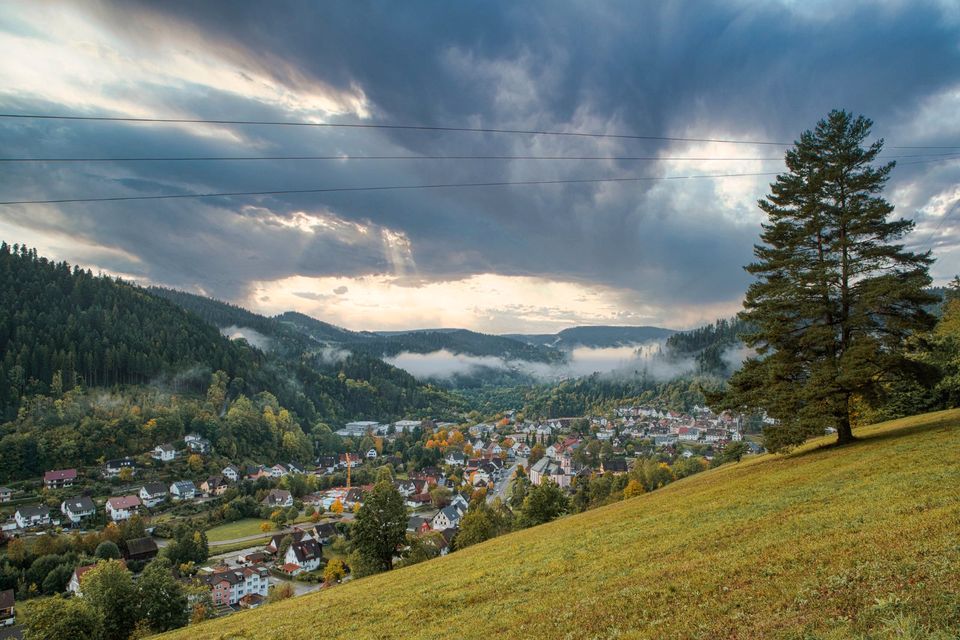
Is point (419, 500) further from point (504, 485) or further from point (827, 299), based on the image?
point (827, 299)

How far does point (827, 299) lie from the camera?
65.6 ft

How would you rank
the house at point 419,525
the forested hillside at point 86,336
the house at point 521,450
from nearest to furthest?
the house at point 419,525
the forested hillside at point 86,336
the house at point 521,450

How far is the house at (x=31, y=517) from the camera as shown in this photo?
185ft

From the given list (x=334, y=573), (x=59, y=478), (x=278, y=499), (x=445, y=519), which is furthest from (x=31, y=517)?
(x=445, y=519)

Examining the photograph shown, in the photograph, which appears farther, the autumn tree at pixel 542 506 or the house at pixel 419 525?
the house at pixel 419 525

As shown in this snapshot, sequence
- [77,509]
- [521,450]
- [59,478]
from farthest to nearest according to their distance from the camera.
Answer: [521,450]
[59,478]
[77,509]

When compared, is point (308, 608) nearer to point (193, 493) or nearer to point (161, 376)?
point (193, 493)

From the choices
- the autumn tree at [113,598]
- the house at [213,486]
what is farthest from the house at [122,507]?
the autumn tree at [113,598]

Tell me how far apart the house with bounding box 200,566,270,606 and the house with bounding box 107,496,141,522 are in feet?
88.1

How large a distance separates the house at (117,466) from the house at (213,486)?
1095cm

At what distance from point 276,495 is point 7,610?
38.2 metres

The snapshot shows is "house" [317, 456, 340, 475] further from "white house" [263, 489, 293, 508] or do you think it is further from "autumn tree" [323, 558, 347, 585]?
"autumn tree" [323, 558, 347, 585]

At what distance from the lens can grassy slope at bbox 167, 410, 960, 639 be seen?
6516mm

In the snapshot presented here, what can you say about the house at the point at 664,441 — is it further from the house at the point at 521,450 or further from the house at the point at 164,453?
the house at the point at 164,453
